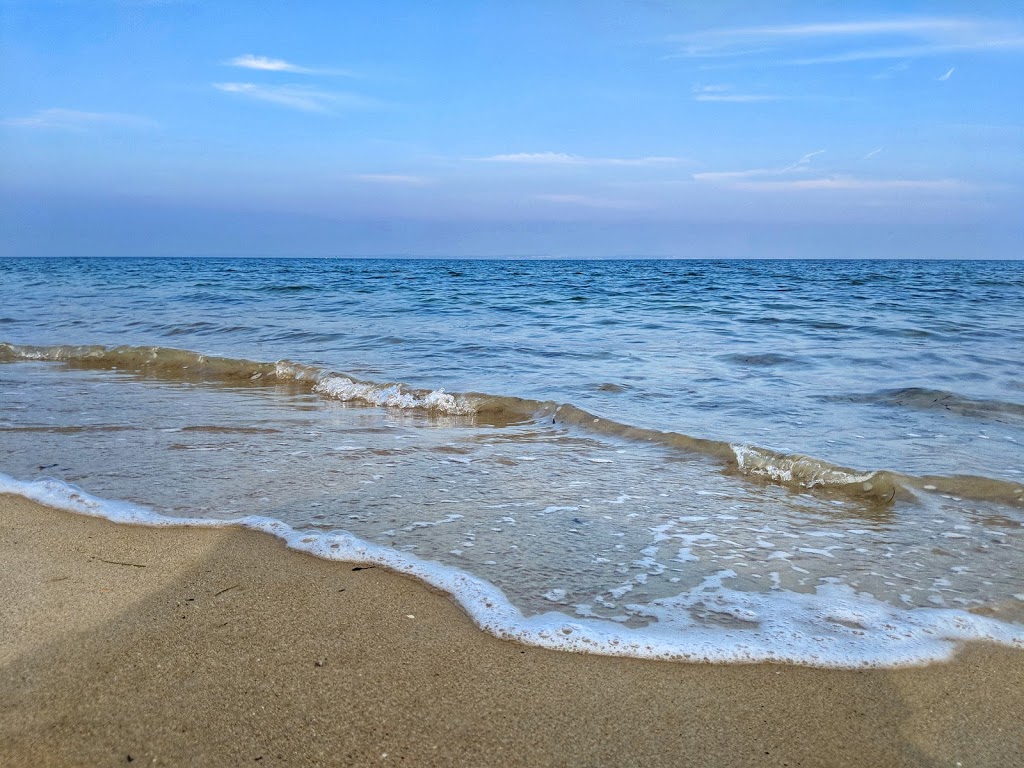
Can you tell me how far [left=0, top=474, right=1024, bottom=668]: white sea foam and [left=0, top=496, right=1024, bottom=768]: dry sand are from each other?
8 cm

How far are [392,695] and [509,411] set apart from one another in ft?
16.3

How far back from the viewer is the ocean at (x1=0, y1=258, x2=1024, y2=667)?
2.88 m

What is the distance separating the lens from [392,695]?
7.02 feet

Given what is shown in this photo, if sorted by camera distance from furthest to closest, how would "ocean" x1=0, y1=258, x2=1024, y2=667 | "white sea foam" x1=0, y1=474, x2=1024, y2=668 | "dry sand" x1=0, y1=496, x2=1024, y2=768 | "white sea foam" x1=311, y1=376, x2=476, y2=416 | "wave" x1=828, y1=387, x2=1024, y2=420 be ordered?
"white sea foam" x1=311, y1=376, x2=476, y2=416 → "wave" x1=828, y1=387, x2=1024, y2=420 → "ocean" x1=0, y1=258, x2=1024, y2=667 → "white sea foam" x1=0, y1=474, x2=1024, y2=668 → "dry sand" x1=0, y1=496, x2=1024, y2=768

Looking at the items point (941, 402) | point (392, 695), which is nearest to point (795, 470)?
point (941, 402)

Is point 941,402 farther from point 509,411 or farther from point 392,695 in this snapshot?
point 392,695

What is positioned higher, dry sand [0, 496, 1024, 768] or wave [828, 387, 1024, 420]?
wave [828, 387, 1024, 420]

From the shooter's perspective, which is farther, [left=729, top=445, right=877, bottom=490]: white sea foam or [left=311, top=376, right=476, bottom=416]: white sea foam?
[left=311, top=376, right=476, bottom=416]: white sea foam

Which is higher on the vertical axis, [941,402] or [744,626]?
[941,402]

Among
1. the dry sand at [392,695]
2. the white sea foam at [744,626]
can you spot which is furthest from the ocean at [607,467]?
the dry sand at [392,695]

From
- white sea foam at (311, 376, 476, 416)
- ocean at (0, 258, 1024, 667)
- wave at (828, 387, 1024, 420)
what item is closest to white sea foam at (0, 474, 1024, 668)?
ocean at (0, 258, 1024, 667)

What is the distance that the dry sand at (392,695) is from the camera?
1.92 metres

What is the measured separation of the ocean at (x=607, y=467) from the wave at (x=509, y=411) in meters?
0.02

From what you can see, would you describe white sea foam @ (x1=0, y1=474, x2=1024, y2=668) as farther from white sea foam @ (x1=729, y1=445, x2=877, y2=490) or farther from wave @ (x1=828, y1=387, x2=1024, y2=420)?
wave @ (x1=828, y1=387, x2=1024, y2=420)
